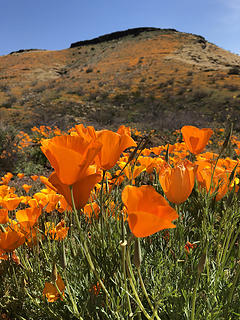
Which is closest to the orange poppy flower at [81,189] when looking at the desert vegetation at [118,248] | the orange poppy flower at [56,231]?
the desert vegetation at [118,248]

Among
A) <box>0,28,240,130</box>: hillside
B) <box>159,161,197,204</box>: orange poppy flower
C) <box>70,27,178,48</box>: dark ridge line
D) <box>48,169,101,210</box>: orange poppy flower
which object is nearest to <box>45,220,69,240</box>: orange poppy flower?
<box>48,169,101,210</box>: orange poppy flower

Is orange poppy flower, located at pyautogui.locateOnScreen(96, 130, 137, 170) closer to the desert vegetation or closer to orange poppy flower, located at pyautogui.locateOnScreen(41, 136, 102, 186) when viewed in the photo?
the desert vegetation

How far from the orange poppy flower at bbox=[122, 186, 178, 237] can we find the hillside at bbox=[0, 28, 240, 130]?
406 centimetres

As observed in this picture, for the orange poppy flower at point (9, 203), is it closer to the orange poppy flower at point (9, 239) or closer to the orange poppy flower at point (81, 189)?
the orange poppy flower at point (9, 239)

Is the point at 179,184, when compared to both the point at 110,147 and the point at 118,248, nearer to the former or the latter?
the point at 110,147

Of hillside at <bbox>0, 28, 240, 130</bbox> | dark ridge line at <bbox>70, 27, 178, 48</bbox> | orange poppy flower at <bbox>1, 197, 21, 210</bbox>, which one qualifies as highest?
dark ridge line at <bbox>70, 27, 178, 48</bbox>

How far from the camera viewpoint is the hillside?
1394 centimetres

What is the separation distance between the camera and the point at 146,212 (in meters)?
0.55

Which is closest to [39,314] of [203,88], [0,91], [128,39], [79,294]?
[79,294]

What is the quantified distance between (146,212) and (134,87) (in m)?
22.5

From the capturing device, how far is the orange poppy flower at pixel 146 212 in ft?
1.70

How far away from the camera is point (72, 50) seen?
47.8m

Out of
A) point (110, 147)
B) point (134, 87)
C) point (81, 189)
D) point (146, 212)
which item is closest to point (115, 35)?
point (134, 87)

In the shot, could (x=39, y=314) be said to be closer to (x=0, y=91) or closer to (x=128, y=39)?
(x=0, y=91)
